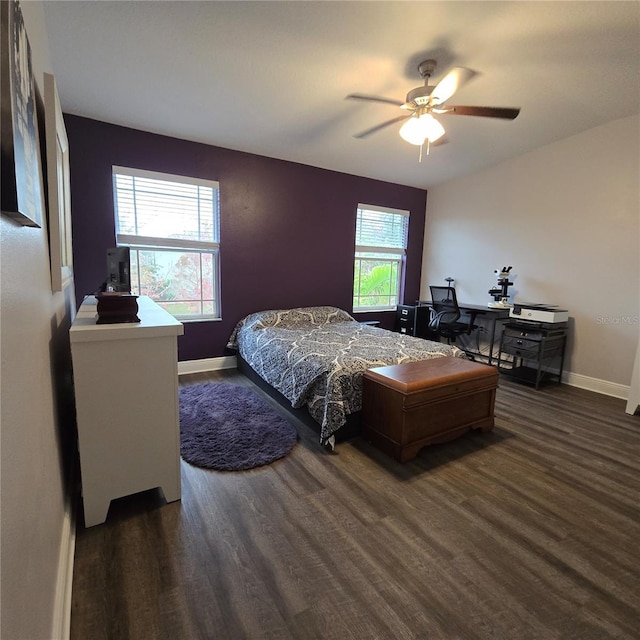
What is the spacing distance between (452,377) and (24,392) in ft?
7.31

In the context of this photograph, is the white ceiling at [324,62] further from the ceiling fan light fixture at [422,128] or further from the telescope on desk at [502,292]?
the telescope on desk at [502,292]

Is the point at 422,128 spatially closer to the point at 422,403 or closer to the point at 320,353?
the point at 320,353

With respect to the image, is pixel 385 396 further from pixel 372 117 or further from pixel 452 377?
pixel 372 117

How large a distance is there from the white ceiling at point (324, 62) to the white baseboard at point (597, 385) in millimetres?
2619

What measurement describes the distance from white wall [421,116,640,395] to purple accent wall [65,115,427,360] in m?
1.28

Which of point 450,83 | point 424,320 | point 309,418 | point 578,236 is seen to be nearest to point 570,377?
point 578,236

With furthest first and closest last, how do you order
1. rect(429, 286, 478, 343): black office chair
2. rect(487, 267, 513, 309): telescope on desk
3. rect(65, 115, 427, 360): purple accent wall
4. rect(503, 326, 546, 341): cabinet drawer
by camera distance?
rect(429, 286, 478, 343): black office chair
rect(487, 267, 513, 309): telescope on desk
rect(503, 326, 546, 341): cabinet drawer
rect(65, 115, 427, 360): purple accent wall

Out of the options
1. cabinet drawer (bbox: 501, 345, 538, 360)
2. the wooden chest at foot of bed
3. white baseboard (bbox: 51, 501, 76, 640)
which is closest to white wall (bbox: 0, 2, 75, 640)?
white baseboard (bbox: 51, 501, 76, 640)

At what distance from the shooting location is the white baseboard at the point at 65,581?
109cm

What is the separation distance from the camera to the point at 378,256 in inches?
204

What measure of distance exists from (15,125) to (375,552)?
1943mm

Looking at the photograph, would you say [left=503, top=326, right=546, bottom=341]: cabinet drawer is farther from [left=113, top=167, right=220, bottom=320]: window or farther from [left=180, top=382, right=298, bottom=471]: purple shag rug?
[left=113, top=167, right=220, bottom=320]: window

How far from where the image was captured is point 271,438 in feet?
8.18

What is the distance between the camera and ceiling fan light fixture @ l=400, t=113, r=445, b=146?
2.42 metres
